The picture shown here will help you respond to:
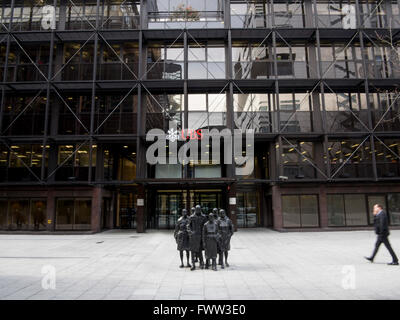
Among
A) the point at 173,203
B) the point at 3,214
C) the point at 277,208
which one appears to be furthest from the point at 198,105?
the point at 3,214

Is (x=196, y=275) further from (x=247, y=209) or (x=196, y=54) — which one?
(x=196, y=54)

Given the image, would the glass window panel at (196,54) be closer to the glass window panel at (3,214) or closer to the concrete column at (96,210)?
the concrete column at (96,210)

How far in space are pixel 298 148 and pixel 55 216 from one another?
667 inches

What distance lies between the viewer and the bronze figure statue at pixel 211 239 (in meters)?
8.09

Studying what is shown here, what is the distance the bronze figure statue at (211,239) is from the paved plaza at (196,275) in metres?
0.42

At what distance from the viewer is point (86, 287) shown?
6.57m

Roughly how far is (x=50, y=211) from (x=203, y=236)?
1430 centimetres

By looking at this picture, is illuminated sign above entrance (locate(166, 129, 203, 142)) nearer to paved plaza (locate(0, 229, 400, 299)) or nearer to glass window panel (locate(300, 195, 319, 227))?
glass window panel (locate(300, 195, 319, 227))

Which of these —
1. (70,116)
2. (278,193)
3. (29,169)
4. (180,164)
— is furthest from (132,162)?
(278,193)

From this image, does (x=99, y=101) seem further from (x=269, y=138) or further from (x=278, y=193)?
(x=278, y=193)

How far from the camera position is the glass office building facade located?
18906 mm

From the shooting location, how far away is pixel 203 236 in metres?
8.41

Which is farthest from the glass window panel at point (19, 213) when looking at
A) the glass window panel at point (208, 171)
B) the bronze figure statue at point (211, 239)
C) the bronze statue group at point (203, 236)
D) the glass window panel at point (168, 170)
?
the bronze figure statue at point (211, 239)

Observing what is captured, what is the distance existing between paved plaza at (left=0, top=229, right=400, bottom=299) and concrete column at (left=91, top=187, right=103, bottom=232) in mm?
6801
